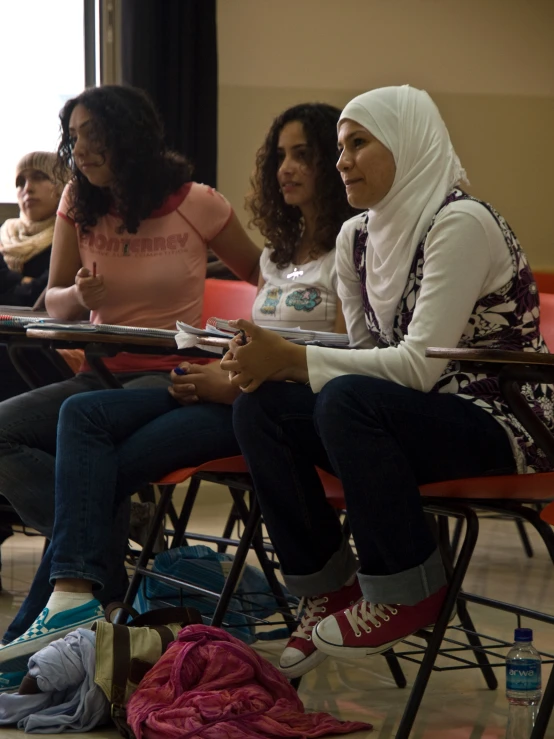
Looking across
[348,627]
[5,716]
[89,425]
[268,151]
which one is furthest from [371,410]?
[268,151]

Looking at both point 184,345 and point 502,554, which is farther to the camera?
point 502,554

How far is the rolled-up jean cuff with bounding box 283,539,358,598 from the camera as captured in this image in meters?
1.97

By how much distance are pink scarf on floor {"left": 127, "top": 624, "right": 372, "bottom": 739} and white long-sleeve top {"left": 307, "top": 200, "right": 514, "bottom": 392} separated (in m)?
0.51

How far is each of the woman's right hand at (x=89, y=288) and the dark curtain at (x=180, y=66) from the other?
1.88 meters

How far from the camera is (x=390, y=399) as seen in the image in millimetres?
1786

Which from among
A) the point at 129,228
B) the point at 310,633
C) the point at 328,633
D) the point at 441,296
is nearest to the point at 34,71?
the point at 129,228

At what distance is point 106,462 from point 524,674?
36.5 inches

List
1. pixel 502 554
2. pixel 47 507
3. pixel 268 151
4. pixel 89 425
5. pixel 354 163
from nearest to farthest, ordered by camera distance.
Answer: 1. pixel 354 163
2. pixel 89 425
3. pixel 47 507
4. pixel 268 151
5. pixel 502 554

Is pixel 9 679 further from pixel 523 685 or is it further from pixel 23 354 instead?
pixel 523 685

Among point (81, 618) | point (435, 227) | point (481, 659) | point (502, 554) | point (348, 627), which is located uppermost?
point (435, 227)

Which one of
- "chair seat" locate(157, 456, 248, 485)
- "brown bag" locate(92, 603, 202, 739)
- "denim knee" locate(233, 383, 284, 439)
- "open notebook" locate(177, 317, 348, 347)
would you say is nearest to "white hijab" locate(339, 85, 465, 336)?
"open notebook" locate(177, 317, 348, 347)

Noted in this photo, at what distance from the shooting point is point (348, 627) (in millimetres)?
1808

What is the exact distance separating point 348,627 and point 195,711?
0.30m

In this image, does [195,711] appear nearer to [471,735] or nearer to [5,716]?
[5,716]
